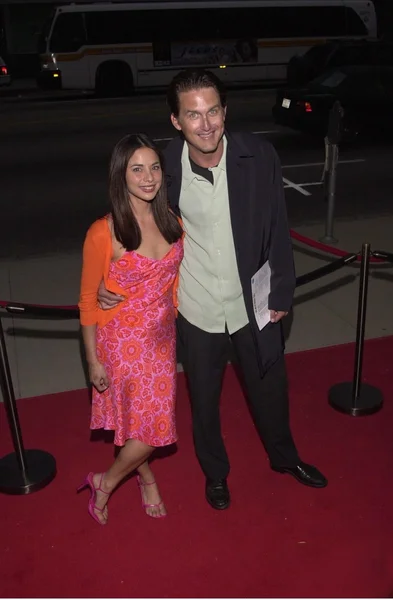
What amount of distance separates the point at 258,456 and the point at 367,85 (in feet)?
34.7

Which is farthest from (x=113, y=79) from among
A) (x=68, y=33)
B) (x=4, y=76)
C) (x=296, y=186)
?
(x=296, y=186)

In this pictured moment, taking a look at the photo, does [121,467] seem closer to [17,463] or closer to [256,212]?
[17,463]

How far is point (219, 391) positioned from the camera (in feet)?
11.4

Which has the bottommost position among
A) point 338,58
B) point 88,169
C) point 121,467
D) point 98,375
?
point 88,169

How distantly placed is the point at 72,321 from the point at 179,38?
58.1 ft

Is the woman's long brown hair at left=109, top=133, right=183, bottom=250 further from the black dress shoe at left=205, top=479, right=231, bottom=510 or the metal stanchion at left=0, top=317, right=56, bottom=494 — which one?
the black dress shoe at left=205, top=479, right=231, bottom=510

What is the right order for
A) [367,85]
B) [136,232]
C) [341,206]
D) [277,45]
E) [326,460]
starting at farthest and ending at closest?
1. [277,45]
2. [367,85]
3. [341,206]
4. [326,460]
5. [136,232]

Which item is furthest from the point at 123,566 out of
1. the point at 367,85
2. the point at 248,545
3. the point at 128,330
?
the point at 367,85

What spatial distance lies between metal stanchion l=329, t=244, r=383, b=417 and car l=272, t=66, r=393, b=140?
8.95 meters

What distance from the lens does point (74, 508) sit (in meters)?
3.72

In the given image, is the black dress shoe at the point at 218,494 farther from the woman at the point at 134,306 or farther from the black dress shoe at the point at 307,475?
the woman at the point at 134,306

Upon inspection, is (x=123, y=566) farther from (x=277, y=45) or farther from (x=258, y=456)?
(x=277, y=45)

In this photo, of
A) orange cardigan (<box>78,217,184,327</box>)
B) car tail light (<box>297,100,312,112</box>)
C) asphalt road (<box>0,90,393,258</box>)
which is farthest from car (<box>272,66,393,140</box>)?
orange cardigan (<box>78,217,184,327</box>)

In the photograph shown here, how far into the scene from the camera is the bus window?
20328 mm
